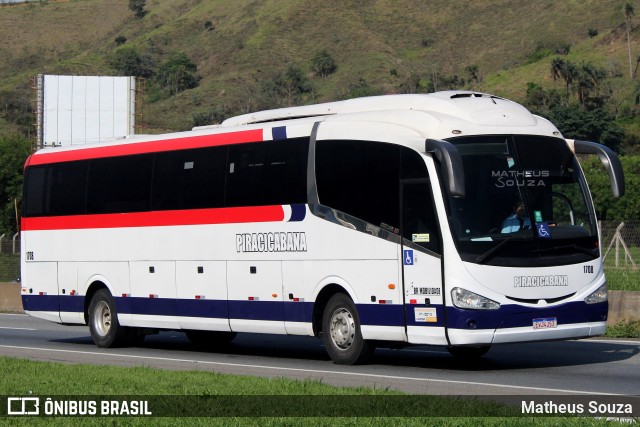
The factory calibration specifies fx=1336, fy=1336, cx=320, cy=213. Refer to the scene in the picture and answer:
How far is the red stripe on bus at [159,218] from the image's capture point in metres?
19.2

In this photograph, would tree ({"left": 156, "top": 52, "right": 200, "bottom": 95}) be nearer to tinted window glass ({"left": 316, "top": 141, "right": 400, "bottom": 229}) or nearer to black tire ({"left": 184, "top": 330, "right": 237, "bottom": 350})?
black tire ({"left": 184, "top": 330, "right": 237, "bottom": 350})

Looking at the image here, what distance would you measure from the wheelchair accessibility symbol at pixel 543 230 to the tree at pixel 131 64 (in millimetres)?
179034

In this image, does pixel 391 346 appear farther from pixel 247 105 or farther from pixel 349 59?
pixel 349 59

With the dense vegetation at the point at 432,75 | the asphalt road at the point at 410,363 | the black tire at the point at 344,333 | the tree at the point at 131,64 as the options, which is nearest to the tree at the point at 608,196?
the dense vegetation at the point at 432,75

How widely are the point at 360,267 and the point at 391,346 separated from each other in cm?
112

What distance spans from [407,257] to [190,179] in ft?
16.4

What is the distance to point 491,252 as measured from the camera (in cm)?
1608

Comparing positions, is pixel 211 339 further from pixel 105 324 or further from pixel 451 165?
pixel 451 165

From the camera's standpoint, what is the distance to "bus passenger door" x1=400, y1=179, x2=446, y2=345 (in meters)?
16.3

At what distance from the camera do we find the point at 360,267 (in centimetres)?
1748

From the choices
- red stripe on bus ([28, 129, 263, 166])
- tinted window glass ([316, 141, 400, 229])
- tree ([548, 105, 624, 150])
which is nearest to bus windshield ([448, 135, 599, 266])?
tinted window glass ([316, 141, 400, 229])

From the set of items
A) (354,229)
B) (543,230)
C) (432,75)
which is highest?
(432,75)

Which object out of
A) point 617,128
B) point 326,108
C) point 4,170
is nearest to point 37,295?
point 326,108

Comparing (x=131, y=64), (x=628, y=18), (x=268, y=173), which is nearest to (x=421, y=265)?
(x=268, y=173)
